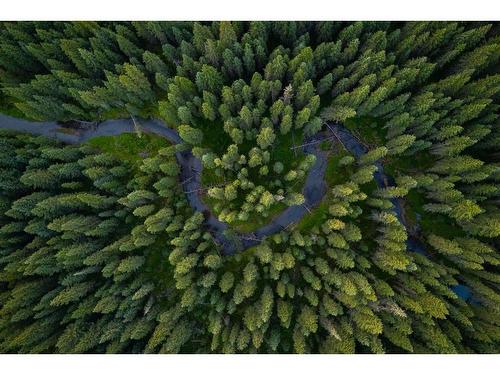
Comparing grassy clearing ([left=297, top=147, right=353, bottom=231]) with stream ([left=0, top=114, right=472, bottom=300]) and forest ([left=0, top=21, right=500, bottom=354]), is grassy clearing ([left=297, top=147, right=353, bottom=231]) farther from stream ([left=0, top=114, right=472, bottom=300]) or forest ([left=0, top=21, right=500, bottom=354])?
stream ([left=0, top=114, right=472, bottom=300])

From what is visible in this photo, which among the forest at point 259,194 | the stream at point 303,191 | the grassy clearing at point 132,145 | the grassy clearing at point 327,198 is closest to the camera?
the forest at point 259,194

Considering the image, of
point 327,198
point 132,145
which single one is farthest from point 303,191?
point 132,145

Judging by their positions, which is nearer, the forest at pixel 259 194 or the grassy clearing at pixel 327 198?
the forest at pixel 259 194

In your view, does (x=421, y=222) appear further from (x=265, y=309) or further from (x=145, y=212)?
(x=145, y=212)

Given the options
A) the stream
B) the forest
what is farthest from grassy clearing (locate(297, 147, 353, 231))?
the stream

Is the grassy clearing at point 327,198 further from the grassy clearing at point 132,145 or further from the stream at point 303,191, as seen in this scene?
the grassy clearing at point 132,145

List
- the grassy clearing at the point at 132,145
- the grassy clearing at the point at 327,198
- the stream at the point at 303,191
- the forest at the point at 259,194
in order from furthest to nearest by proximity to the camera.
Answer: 1. the grassy clearing at the point at 132,145
2. the stream at the point at 303,191
3. the grassy clearing at the point at 327,198
4. the forest at the point at 259,194

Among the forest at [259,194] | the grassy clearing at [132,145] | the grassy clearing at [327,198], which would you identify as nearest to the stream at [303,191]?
the forest at [259,194]

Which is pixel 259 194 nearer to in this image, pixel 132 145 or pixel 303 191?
pixel 303 191

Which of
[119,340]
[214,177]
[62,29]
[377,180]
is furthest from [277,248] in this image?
[62,29]
